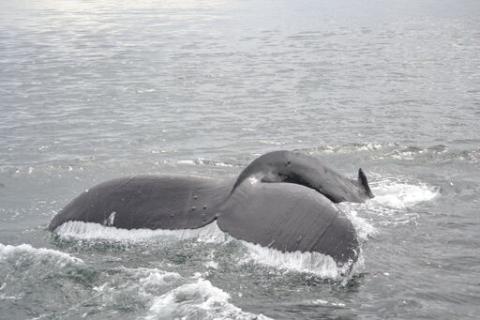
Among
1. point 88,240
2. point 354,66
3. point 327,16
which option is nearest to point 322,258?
point 88,240

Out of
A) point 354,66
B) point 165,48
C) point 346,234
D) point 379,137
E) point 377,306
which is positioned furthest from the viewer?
point 165,48

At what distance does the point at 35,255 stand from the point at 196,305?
7.15ft

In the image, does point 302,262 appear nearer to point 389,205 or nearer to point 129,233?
point 129,233

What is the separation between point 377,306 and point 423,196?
4.18m

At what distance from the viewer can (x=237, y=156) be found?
13914 millimetres

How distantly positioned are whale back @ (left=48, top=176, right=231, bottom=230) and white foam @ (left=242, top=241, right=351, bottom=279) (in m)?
0.60

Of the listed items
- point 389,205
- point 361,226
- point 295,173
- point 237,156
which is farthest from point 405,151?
point 295,173

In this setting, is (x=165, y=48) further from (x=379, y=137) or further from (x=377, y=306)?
(x=377, y=306)

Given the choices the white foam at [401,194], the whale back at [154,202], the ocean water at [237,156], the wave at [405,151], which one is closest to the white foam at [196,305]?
the ocean water at [237,156]

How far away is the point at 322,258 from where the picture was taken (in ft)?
19.1

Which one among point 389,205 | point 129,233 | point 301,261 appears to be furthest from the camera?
point 389,205

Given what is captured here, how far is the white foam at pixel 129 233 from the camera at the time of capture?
6542mm

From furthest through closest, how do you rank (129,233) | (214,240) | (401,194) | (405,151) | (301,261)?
(405,151) < (401,194) < (129,233) < (214,240) < (301,261)

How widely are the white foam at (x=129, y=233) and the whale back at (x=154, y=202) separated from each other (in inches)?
1.9
